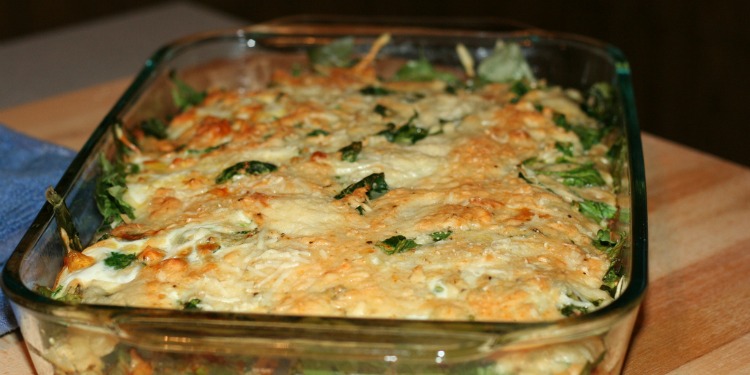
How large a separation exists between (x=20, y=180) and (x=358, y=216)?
1.13 metres

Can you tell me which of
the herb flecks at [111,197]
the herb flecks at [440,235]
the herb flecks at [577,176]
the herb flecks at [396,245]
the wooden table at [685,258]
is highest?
the herb flecks at [396,245]

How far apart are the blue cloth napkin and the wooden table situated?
28cm

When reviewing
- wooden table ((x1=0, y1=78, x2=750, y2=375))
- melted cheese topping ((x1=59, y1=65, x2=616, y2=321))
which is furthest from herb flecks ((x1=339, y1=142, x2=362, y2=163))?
wooden table ((x1=0, y1=78, x2=750, y2=375))

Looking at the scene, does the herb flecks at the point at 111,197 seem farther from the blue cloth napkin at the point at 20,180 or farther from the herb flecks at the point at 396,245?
the herb flecks at the point at 396,245

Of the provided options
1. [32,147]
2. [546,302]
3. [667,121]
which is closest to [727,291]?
[546,302]

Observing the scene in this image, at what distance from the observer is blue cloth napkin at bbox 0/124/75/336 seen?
8.45 ft

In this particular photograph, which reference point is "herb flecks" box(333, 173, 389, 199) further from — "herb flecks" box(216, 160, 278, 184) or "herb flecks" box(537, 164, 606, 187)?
"herb flecks" box(537, 164, 606, 187)

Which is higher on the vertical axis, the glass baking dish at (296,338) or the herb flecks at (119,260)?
the glass baking dish at (296,338)

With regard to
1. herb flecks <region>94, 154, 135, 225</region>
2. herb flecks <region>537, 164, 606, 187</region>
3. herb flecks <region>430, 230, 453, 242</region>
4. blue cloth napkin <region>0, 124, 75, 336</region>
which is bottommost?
blue cloth napkin <region>0, 124, 75, 336</region>

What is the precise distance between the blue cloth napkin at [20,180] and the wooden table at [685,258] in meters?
0.28

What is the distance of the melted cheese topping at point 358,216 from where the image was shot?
6.51 feet

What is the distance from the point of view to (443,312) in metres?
1.89

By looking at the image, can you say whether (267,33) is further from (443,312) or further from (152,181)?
(443,312)

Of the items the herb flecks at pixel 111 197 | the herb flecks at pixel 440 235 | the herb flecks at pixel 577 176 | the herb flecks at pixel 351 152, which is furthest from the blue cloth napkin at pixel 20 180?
the herb flecks at pixel 577 176
